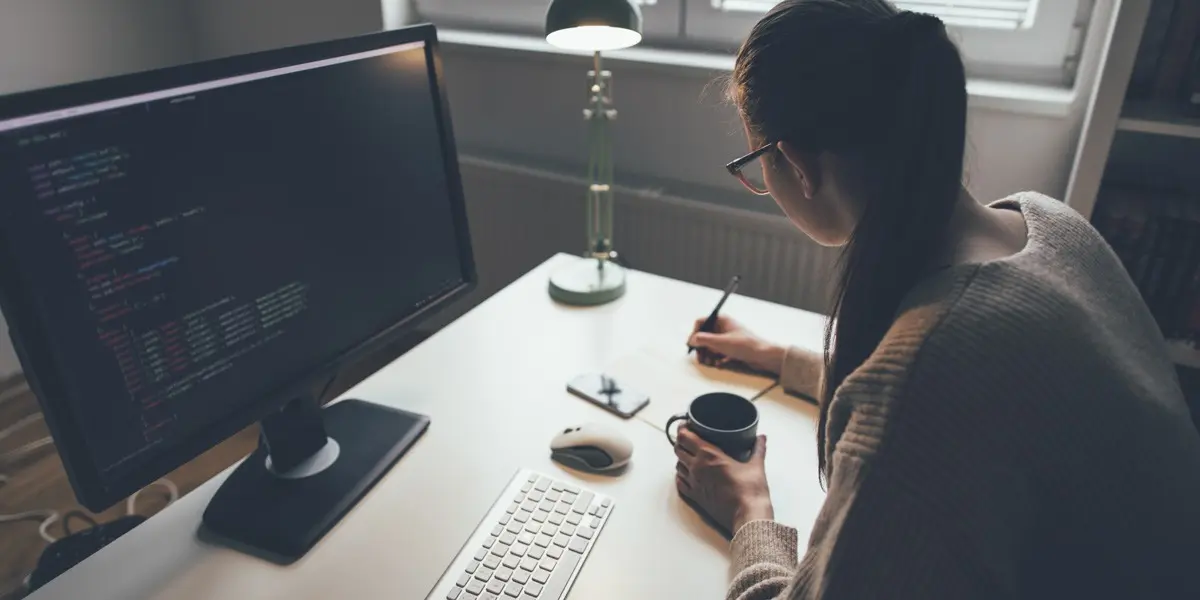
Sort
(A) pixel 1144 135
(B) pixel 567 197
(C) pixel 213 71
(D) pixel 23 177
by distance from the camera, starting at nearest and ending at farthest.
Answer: (D) pixel 23 177, (C) pixel 213 71, (A) pixel 1144 135, (B) pixel 567 197

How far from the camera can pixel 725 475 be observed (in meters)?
0.92

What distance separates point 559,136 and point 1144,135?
123 cm

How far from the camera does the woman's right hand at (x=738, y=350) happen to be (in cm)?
120

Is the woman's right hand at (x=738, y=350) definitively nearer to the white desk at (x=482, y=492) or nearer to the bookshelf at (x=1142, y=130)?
the white desk at (x=482, y=492)

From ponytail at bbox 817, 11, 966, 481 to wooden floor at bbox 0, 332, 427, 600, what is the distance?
5.24 ft

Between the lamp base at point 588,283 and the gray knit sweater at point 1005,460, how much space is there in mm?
700

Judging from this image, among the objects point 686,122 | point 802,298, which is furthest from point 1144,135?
point 686,122

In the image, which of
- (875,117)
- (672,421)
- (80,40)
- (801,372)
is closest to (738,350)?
(801,372)

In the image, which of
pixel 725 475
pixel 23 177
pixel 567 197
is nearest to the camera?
pixel 23 177

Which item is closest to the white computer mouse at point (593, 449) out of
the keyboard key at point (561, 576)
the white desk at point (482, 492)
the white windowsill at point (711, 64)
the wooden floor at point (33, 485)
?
the white desk at point (482, 492)

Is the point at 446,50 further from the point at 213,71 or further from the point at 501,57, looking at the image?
the point at 213,71

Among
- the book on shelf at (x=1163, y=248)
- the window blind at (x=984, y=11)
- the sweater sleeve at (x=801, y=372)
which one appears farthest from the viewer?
the window blind at (x=984, y=11)

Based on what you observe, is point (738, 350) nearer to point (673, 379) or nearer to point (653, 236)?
point (673, 379)

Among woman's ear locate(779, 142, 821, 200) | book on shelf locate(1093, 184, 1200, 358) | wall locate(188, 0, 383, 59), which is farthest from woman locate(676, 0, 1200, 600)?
wall locate(188, 0, 383, 59)
